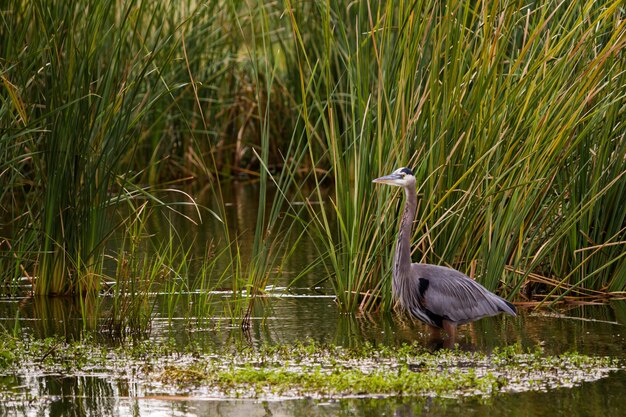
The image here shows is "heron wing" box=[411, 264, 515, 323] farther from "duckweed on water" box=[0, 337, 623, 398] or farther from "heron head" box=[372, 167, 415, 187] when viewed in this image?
"heron head" box=[372, 167, 415, 187]

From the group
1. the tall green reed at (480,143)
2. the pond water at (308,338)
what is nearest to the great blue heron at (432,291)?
the pond water at (308,338)

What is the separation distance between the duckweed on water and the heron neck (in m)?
0.54

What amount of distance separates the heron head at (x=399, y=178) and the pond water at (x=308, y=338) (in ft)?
2.98

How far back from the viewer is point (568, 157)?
8.16 m

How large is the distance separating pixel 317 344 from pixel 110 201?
211 cm

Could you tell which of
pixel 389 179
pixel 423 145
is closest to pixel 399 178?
pixel 389 179

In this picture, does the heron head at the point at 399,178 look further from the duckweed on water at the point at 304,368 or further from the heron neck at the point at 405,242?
the duckweed on water at the point at 304,368

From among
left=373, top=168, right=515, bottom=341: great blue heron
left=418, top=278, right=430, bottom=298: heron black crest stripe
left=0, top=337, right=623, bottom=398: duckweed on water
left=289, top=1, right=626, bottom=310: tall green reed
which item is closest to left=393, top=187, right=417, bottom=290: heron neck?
left=373, top=168, right=515, bottom=341: great blue heron

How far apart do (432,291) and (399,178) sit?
700 millimetres

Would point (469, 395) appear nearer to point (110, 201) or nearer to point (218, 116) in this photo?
point (110, 201)

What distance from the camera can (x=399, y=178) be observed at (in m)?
7.19

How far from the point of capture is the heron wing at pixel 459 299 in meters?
7.07

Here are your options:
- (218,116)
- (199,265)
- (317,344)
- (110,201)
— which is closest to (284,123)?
(218,116)

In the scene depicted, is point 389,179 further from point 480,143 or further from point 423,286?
point 480,143
